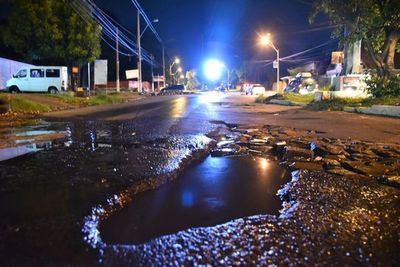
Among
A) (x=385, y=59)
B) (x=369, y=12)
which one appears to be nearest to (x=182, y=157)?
(x=369, y=12)

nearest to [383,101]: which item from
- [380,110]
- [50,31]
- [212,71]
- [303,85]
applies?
[380,110]

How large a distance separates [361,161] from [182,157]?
304 cm

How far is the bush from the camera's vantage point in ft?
63.0

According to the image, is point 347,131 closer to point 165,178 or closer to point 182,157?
point 182,157

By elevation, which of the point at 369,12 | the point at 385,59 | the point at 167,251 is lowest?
A: the point at 167,251

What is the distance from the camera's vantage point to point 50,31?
33594 millimetres

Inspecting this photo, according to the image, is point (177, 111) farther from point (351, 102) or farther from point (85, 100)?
point (85, 100)

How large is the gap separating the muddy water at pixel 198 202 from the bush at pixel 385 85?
15686 mm

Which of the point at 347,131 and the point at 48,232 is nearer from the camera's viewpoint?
the point at 48,232

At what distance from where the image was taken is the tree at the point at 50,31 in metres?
33.3

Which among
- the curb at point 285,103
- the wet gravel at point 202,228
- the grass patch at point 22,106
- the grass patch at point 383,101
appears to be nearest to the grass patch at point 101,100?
the grass patch at point 22,106

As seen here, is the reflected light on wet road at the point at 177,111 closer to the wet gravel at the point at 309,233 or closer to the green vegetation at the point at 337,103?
the green vegetation at the point at 337,103

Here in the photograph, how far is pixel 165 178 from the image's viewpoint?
5.45 m

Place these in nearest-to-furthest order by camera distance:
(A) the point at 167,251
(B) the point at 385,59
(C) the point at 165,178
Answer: (A) the point at 167,251, (C) the point at 165,178, (B) the point at 385,59
